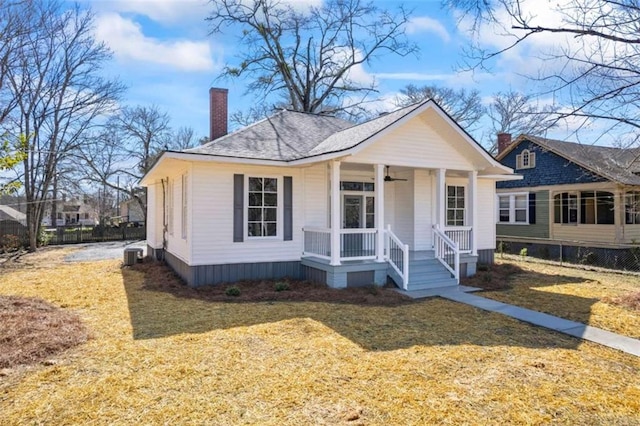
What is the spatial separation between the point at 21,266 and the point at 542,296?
17619mm

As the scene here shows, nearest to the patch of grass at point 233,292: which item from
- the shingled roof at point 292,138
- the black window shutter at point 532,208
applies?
the shingled roof at point 292,138

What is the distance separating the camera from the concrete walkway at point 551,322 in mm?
6193

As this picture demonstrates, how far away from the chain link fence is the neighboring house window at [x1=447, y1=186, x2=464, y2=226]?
5.25 m

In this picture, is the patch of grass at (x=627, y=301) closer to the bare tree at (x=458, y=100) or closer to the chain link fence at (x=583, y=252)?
the chain link fence at (x=583, y=252)

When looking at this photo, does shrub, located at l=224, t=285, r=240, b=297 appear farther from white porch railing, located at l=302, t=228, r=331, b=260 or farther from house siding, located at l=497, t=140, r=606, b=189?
house siding, located at l=497, t=140, r=606, b=189

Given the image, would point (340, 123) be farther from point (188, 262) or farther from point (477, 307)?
point (477, 307)

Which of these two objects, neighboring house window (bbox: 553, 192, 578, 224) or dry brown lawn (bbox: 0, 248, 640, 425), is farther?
neighboring house window (bbox: 553, 192, 578, 224)

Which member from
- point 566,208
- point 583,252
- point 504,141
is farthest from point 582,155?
point 504,141

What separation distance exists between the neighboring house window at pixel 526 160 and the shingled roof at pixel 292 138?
37.6ft

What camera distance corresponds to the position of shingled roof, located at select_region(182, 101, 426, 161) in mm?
10195

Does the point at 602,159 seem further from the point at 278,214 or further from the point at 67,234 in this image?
the point at 67,234

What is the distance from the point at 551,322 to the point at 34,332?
8502 millimetres

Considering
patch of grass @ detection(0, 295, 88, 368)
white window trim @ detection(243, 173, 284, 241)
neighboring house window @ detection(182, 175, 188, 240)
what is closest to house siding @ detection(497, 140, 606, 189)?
white window trim @ detection(243, 173, 284, 241)

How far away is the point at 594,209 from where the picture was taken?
20.2 metres
